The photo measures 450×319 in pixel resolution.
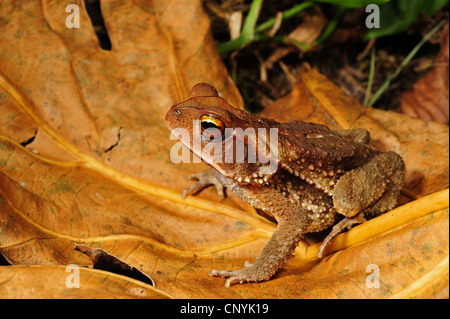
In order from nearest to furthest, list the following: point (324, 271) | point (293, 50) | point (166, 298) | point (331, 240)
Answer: point (166, 298)
point (324, 271)
point (331, 240)
point (293, 50)

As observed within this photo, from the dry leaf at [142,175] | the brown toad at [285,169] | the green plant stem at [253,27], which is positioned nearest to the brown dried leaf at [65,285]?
the dry leaf at [142,175]

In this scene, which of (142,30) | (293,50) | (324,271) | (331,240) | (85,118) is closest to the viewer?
(324,271)

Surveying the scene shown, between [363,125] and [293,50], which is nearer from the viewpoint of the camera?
[363,125]

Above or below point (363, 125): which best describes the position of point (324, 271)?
below

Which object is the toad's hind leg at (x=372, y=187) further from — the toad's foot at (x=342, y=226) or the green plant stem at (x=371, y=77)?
the green plant stem at (x=371, y=77)

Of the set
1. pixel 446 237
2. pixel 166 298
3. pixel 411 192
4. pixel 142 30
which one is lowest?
pixel 411 192

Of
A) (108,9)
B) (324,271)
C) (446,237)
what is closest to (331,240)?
(324,271)
